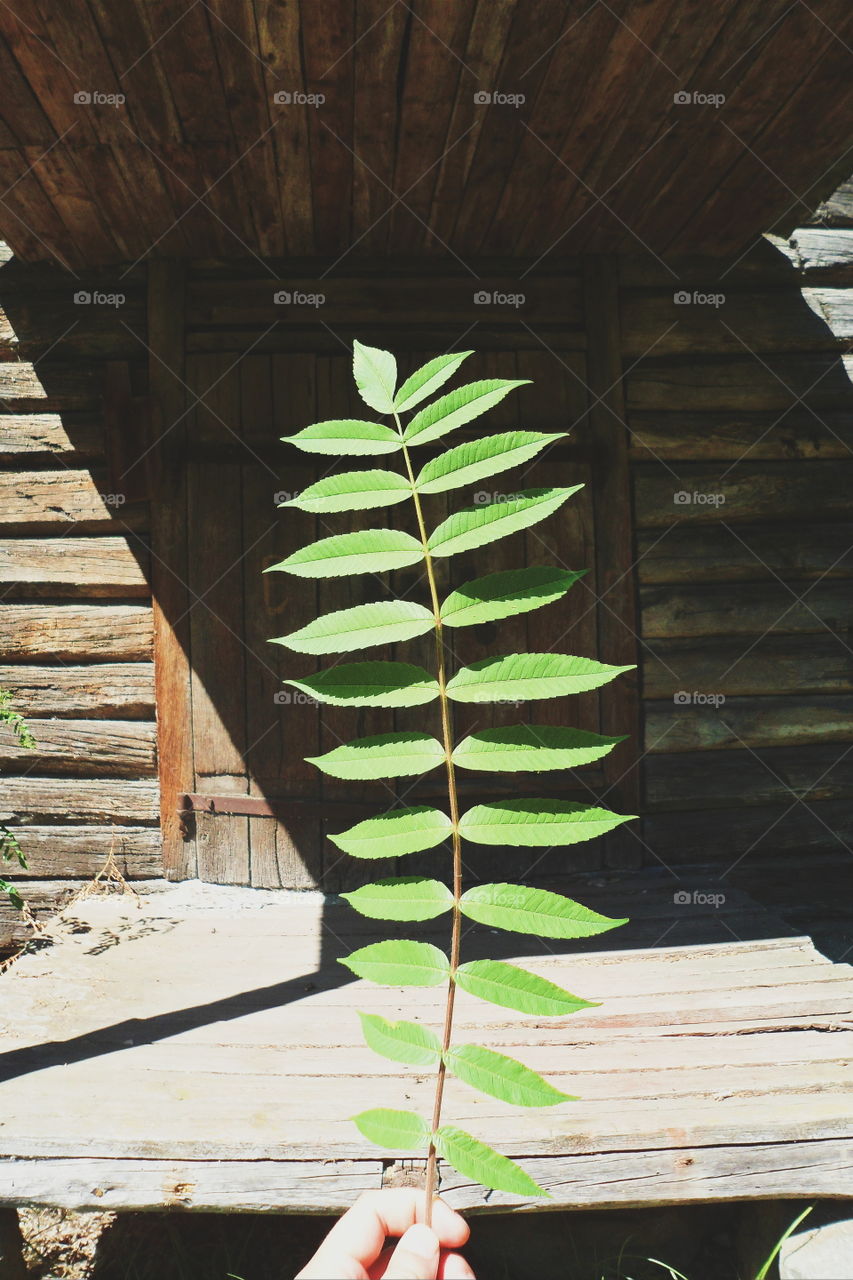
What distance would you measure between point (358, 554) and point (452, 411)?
15cm

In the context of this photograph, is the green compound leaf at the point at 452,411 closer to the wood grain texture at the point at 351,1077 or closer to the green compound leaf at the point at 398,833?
the green compound leaf at the point at 398,833

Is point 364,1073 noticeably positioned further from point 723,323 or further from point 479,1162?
point 723,323

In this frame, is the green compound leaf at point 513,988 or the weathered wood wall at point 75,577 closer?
the green compound leaf at point 513,988

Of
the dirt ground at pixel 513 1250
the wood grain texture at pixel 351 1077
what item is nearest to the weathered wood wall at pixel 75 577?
the wood grain texture at pixel 351 1077

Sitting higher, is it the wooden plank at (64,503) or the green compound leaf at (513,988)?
the wooden plank at (64,503)

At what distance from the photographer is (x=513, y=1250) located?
2.15m

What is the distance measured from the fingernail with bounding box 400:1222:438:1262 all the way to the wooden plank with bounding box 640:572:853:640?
10.1 ft

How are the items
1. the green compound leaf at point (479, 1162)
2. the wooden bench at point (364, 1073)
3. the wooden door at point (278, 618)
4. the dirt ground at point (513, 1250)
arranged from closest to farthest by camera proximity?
the green compound leaf at point (479, 1162) < the wooden bench at point (364, 1073) < the dirt ground at point (513, 1250) < the wooden door at point (278, 618)

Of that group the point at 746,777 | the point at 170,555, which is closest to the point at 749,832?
the point at 746,777

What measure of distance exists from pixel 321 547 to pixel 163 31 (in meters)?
2.23

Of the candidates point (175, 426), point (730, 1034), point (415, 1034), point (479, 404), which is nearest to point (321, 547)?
point (479, 404)

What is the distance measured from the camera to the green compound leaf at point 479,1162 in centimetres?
50

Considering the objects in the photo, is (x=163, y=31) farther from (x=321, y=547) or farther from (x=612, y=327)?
(x=321, y=547)

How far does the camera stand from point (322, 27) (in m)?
2.14
